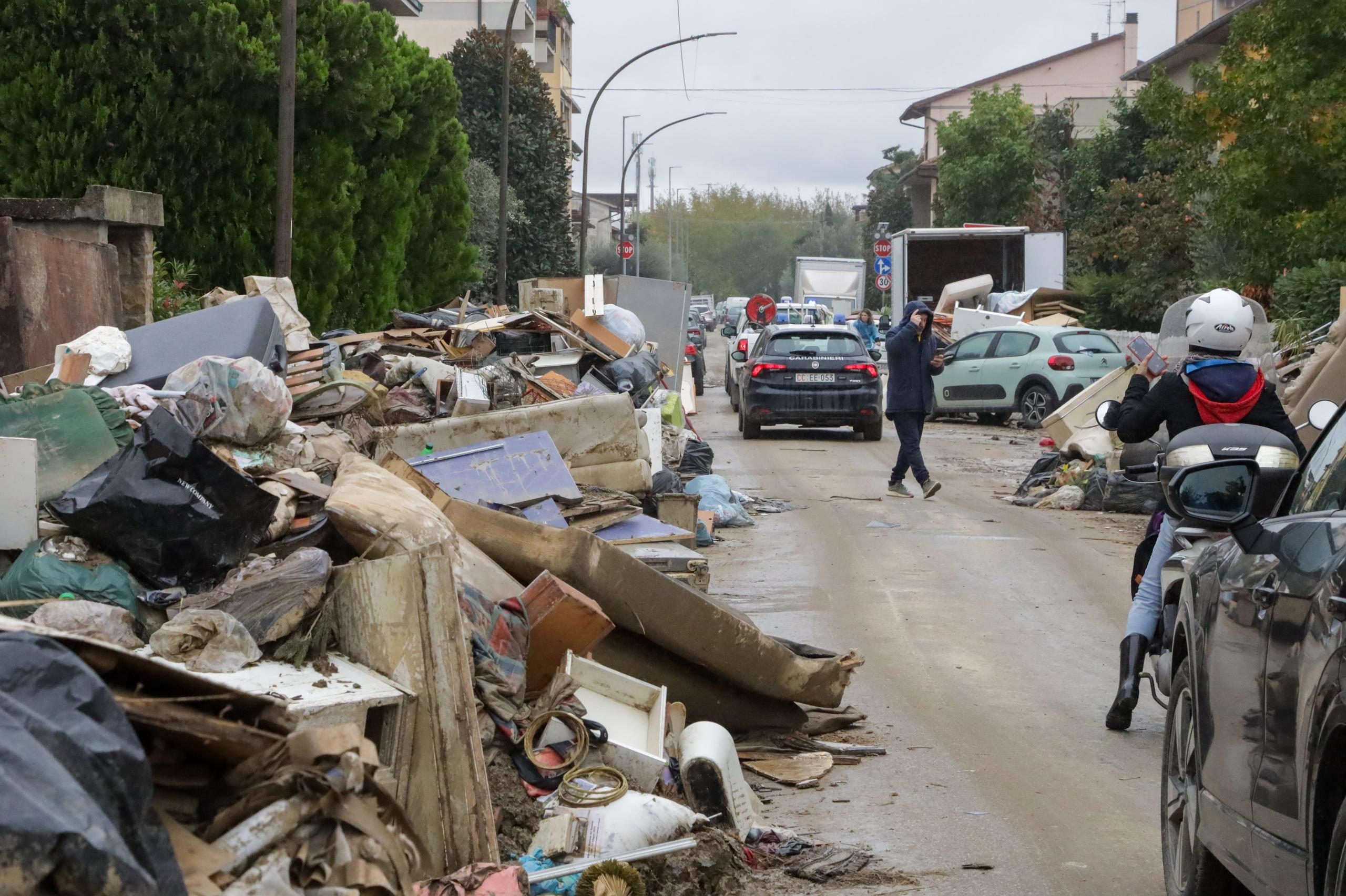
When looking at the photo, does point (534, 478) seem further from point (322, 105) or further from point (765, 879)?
point (322, 105)

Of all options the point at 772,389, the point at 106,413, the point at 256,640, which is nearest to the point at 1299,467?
the point at 256,640

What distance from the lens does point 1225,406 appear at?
21.8ft

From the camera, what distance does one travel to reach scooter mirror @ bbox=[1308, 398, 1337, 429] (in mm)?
4586

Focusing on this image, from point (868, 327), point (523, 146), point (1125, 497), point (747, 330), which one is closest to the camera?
point (1125, 497)

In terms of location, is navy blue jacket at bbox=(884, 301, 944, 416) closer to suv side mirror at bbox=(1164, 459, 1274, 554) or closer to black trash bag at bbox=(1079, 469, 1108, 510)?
black trash bag at bbox=(1079, 469, 1108, 510)

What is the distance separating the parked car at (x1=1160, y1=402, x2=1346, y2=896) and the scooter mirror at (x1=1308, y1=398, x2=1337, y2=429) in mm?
13

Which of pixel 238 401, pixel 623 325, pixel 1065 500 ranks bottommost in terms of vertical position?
pixel 1065 500

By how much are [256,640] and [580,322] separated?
12697mm

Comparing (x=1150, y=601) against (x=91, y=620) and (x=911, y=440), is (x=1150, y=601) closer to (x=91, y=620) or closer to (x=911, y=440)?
(x=91, y=620)

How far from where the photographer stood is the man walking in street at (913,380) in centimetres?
1548

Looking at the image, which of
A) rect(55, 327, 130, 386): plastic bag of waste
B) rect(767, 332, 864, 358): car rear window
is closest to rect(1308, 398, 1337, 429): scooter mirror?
rect(55, 327, 130, 386): plastic bag of waste

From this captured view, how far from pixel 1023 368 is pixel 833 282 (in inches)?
1257

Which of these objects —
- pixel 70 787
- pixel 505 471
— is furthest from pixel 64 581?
pixel 505 471

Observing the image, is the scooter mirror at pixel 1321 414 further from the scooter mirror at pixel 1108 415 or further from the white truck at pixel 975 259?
the white truck at pixel 975 259
